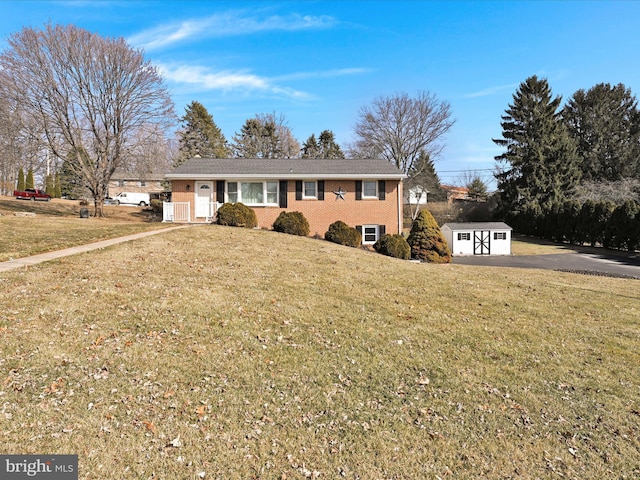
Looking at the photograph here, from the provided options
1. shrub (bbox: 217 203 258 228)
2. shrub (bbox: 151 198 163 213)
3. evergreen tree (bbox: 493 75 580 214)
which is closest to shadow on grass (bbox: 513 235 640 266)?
evergreen tree (bbox: 493 75 580 214)

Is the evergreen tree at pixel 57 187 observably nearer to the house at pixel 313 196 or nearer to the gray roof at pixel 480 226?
the house at pixel 313 196

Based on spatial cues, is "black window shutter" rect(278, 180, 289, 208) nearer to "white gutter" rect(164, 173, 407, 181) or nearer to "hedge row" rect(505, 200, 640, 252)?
"white gutter" rect(164, 173, 407, 181)

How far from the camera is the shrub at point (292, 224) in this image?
759 inches

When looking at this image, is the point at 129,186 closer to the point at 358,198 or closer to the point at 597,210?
the point at 358,198

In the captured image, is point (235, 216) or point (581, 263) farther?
point (581, 263)

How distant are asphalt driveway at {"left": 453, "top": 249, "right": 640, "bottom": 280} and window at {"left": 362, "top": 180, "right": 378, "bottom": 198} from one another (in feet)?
19.9

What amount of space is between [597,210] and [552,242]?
16.9 feet

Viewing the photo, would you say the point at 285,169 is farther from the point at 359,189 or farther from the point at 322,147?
the point at 322,147

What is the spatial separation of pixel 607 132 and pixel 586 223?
744 inches

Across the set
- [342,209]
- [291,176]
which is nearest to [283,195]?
[291,176]

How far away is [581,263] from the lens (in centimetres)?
2141

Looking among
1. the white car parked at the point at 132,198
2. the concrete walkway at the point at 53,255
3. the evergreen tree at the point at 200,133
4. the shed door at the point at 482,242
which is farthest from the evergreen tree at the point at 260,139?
the concrete walkway at the point at 53,255

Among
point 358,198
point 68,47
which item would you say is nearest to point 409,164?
point 358,198

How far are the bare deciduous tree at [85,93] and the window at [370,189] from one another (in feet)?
45.0
